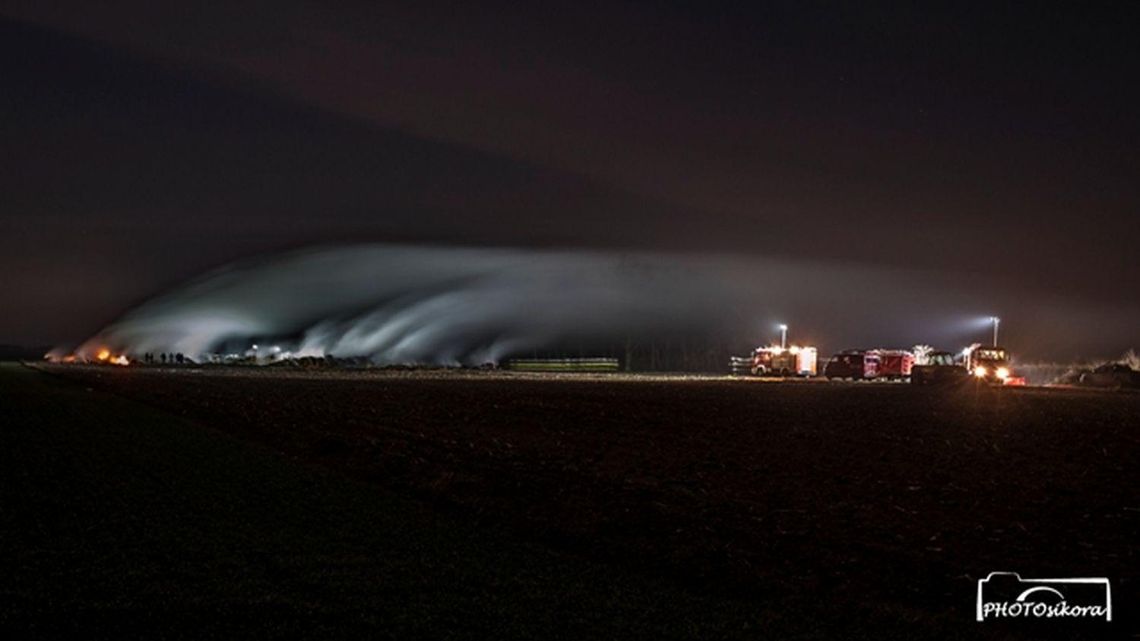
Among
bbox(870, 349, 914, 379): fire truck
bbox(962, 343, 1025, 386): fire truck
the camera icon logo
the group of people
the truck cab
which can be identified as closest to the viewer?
the camera icon logo

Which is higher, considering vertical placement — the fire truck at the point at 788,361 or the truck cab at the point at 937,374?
the fire truck at the point at 788,361

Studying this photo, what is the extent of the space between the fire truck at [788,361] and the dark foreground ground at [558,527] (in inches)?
1833

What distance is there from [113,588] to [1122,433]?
75.0ft

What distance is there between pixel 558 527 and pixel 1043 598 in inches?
224

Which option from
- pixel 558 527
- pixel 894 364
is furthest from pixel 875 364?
pixel 558 527

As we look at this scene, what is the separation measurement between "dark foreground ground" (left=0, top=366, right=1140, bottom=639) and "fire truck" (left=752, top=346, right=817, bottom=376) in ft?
153

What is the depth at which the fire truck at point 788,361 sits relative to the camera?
244ft

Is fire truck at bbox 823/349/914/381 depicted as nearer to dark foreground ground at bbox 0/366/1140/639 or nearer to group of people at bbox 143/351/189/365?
dark foreground ground at bbox 0/366/1140/639

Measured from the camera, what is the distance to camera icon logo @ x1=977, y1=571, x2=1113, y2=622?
32.1 ft

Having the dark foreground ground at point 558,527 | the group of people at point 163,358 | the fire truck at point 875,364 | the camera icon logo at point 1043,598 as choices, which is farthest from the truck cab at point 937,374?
the group of people at point 163,358

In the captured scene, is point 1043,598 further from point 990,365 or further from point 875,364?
point 875,364

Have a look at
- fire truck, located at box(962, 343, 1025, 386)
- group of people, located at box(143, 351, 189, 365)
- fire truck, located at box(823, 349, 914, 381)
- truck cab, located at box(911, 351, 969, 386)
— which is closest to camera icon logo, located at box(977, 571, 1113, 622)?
truck cab, located at box(911, 351, 969, 386)

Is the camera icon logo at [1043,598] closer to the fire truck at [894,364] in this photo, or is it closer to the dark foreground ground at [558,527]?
the dark foreground ground at [558,527]

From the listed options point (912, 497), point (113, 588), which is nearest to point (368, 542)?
point (113, 588)
